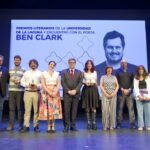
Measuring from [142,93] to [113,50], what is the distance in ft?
6.50

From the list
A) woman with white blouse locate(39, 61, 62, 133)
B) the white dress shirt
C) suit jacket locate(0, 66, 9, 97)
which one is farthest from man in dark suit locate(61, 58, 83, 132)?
suit jacket locate(0, 66, 9, 97)

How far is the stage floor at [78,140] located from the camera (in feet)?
14.4

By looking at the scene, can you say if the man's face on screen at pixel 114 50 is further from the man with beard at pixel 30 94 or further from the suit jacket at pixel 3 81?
the suit jacket at pixel 3 81

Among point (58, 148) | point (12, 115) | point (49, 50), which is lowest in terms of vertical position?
point (58, 148)

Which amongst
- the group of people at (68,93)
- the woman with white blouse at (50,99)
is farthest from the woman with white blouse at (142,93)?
the woman with white blouse at (50,99)

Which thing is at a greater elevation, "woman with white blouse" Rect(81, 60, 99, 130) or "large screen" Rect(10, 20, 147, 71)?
"large screen" Rect(10, 20, 147, 71)

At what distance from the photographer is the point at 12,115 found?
20.4 ft

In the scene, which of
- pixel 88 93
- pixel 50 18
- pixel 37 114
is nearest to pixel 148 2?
pixel 50 18

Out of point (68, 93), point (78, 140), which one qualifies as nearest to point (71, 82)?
point (68, 93)

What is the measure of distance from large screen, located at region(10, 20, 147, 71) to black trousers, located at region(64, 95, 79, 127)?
6.40ft

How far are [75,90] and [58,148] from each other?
6.40 feet

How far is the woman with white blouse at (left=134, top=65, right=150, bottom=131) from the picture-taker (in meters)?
6.42

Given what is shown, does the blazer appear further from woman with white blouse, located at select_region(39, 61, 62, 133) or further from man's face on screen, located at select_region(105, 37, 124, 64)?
man's face on screen, located at select_region(105, 37, 124, 64)

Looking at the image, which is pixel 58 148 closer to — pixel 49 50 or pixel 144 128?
pixel 144 128
